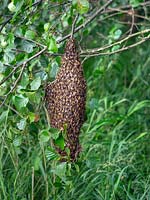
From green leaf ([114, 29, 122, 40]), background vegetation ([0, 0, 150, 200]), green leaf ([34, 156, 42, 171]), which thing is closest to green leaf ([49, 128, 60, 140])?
background vegetation ([0, 0, 150, 200])

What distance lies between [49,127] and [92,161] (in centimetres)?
34

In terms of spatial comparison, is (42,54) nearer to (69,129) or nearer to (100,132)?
(69,129)

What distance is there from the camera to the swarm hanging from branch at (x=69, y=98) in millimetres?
2586

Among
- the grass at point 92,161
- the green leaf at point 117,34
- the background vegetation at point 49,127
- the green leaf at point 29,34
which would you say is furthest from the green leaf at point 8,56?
the green leaf at point 117,34

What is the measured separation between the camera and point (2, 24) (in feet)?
9.38

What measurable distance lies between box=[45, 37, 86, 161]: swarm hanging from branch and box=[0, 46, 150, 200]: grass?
0.45 ft

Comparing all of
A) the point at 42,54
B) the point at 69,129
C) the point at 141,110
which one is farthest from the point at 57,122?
the point at 141,110

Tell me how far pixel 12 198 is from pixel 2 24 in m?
0.88

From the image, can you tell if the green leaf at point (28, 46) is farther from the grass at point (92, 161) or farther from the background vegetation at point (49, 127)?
the grass at point (92, 161)

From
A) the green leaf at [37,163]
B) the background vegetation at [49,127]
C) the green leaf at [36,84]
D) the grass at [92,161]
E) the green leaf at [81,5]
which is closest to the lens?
the green leaf at [81,5]

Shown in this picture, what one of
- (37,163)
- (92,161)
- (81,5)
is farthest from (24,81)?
(37,163)

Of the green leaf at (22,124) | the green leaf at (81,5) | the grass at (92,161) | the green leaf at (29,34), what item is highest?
the green leaf at (81,5)

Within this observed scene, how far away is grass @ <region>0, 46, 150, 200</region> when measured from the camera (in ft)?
9.72

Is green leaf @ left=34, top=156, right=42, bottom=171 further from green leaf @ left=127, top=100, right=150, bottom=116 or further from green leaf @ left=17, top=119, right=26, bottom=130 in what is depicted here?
green leaf @ left=127, top=100, right=150, bottom=116
